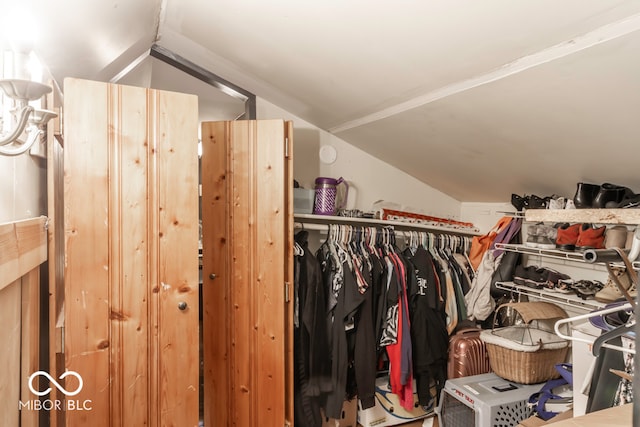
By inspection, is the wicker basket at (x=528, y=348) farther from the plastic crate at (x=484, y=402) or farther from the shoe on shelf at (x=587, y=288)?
the shoe on shelf at (x=587, y=288)

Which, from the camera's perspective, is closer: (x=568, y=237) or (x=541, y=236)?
(x=568, y=237)

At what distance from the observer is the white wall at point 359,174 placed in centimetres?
287

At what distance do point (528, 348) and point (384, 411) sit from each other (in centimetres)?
106

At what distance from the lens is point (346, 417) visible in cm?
256

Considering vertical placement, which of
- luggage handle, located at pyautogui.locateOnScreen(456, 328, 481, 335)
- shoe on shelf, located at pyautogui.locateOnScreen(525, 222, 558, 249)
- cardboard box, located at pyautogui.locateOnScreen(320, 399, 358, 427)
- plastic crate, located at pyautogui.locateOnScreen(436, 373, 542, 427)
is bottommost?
cardboard box, located at pyautogui.locateOnScreen(320, 399, 358, 427)

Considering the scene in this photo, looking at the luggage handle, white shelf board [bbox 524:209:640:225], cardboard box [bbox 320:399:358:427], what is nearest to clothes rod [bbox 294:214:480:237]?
the luggage handle

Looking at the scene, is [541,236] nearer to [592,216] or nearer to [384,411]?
[384,411]

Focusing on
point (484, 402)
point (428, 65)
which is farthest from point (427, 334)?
point (428, 65)

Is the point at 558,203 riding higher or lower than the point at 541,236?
higher

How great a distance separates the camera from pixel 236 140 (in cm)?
208

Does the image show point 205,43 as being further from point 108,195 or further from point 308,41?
point 108,195

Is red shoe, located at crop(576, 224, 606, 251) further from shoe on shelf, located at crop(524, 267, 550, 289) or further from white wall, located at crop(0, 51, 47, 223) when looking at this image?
white wall, located at crop(0, 51, 47, 223)

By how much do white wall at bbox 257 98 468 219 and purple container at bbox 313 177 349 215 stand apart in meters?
0.21

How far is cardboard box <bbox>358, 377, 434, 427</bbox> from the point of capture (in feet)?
8.41
